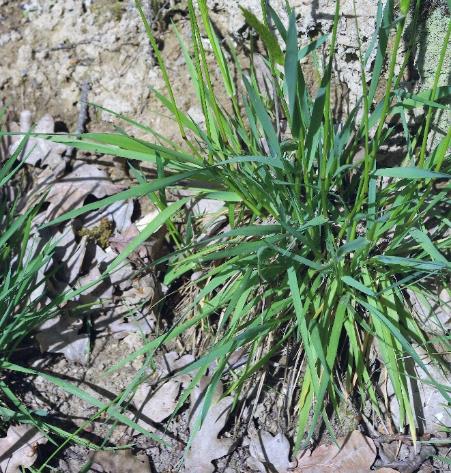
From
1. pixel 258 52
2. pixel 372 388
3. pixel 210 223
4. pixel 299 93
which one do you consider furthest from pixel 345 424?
pixel 258 52

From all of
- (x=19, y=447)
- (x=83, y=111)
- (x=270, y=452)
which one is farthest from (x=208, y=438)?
(x=83, y=111)

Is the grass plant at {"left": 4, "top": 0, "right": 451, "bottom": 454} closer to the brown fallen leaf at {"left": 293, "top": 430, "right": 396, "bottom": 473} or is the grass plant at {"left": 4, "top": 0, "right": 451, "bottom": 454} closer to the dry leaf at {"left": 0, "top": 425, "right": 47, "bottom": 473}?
the brown fallen leaf at {"left": 293, "top": 430, "right": 396, "bottom": 473}

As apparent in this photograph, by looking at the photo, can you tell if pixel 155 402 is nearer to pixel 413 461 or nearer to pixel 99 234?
pixel 99 234

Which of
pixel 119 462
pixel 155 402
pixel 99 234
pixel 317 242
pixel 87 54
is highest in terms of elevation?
pixel 87 54

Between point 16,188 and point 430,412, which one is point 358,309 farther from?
point 16,188

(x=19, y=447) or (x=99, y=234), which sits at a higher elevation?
(x=99, y=234)

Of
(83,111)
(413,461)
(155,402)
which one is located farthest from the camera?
(83,111)

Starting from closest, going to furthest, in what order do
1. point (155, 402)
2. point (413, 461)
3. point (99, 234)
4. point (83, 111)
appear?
point (413, 461) → point (155, 402) → point (99, 234) → point (83, 111)

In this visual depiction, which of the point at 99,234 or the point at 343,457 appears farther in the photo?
the point at 99,234
